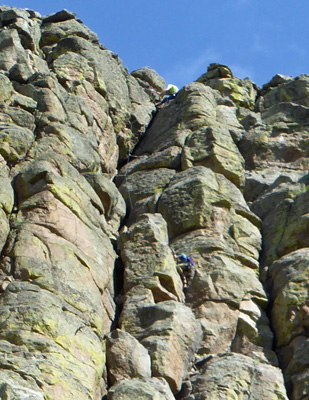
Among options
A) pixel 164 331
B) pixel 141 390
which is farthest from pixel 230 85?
pixel 141 390

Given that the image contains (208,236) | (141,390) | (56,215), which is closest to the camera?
(141,390)

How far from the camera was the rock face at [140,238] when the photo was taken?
1071 inches

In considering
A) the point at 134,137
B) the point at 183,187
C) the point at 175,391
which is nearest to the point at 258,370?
the point at 175,391

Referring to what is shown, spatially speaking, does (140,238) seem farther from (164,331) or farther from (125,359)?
(125,359)

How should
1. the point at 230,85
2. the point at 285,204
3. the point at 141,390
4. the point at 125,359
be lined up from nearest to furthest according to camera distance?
the point at 141,390 → the point at 125,359 → the point at 285,204 → the point at 230,85

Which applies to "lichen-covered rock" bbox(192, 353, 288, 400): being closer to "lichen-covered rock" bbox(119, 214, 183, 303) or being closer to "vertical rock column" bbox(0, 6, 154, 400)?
"vertical rock column" bbox(0, 6, 154, 400)

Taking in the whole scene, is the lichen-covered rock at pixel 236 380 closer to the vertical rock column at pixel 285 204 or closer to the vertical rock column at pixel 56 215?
the vertical rock column at pixel 285 204

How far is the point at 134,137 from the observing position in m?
50.9

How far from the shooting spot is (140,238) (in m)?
34.9

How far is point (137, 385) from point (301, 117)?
29013mm

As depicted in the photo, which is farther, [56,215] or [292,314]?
[292,314]

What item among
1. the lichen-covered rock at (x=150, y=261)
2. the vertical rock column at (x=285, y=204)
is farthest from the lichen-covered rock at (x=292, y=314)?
the lichen-covered rock at (x=150, y=261)

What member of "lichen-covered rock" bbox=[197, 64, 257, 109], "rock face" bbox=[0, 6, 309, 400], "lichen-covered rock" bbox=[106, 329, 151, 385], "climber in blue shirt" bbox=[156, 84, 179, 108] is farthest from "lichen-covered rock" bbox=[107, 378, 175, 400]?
"lichen-covered rock" bbox=[197, 64, 257, 109]

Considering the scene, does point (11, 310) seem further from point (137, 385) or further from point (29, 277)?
point (137, 385)
